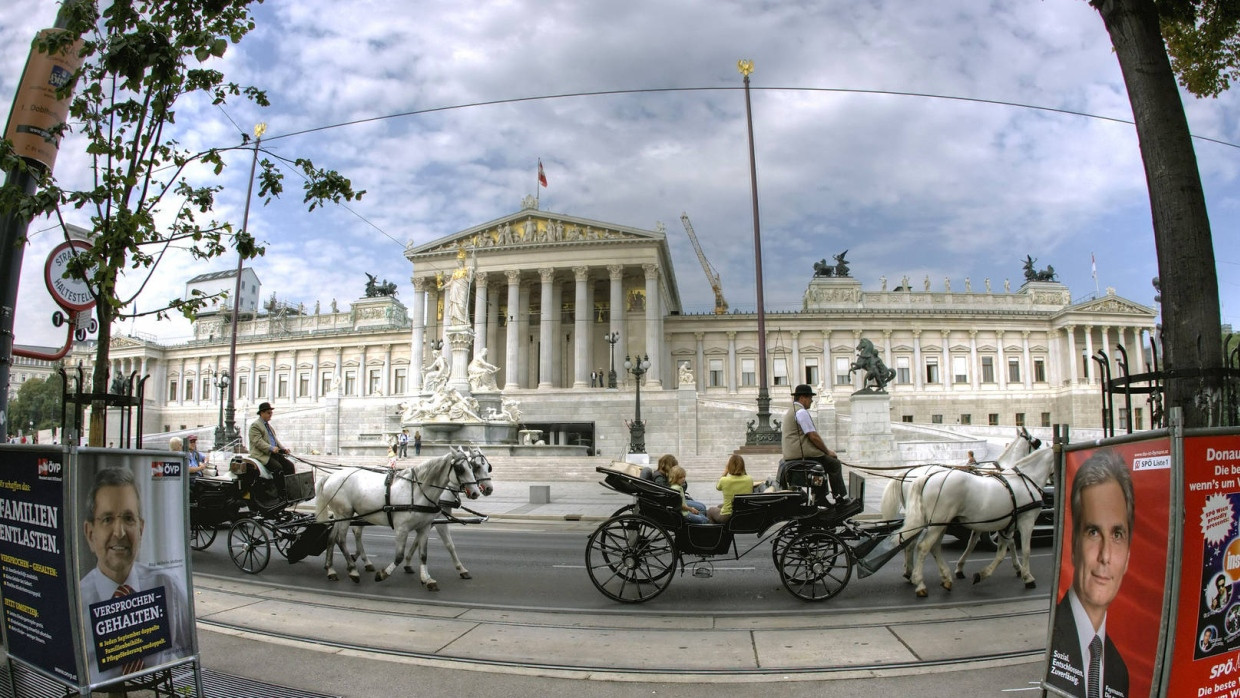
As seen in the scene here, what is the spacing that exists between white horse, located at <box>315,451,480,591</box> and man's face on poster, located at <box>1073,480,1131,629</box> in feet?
23.1

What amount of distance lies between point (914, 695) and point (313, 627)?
18.4 feet

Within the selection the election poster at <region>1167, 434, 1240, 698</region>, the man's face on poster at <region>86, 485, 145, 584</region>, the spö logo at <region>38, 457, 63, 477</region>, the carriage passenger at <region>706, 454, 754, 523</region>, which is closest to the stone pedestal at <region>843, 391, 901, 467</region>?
the carriage passenger at <region>706, 454, 754, 523</region>

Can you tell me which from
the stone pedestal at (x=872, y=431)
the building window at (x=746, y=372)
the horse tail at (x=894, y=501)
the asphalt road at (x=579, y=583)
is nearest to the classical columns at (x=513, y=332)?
the building window at (x=746, y=372)

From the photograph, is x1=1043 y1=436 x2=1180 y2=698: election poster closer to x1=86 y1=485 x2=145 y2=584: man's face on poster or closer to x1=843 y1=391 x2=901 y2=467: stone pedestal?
x1=86 y1=485 x2=145 y2=584: man's face on poster

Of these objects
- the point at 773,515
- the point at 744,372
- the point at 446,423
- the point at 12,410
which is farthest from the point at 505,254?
the point at 12,410

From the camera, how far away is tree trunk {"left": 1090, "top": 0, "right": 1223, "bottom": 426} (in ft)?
18.4

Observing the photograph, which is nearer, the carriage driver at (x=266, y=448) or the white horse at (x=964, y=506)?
the white horse at (x=964, y=506)

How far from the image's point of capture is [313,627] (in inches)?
293

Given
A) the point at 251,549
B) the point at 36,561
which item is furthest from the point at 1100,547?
the point at 251,549

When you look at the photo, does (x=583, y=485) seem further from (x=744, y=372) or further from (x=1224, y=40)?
(x=744, y=372)

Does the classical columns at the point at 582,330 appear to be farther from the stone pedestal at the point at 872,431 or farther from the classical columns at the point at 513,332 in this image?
the stone pedestal at the point at 872,431

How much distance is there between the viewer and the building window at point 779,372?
258 ft

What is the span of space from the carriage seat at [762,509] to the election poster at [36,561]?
20.4 feet

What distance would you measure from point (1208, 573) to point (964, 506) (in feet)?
17.8
